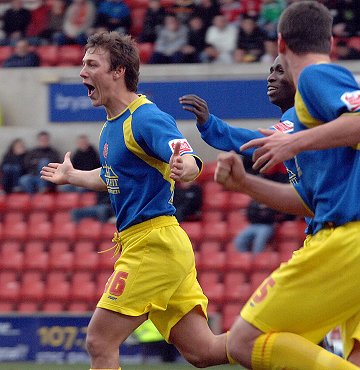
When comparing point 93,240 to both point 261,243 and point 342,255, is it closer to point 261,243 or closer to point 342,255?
point 261,243

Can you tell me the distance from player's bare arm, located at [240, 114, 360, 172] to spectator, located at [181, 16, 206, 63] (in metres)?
10.0

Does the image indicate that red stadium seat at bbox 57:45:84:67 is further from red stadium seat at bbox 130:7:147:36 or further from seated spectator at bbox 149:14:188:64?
seated spectator at bbox 149:14:188:64

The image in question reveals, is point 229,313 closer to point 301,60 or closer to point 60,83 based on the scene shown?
point 60,83

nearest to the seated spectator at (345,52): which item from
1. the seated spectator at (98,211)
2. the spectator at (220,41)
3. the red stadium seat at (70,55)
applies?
the spectator at (220,41)

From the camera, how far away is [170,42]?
15.0 meters

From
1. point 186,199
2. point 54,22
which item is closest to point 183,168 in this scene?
point 186,199

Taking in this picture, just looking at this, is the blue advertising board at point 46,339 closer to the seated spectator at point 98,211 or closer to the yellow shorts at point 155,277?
the seated spectator at point 98,211

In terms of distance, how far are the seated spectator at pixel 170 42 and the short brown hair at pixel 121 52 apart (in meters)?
8.15

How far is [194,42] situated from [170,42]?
1.32 feet

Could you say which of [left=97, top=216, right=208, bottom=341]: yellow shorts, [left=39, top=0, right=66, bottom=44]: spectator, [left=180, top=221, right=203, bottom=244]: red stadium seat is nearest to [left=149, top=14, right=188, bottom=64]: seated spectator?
[left=39, top=0, right=66, bottom=44]: spectator

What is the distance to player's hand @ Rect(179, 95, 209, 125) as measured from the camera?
259 inches

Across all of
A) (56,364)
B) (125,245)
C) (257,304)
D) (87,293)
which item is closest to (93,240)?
(87,293)

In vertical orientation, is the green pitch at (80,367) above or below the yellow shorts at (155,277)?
below

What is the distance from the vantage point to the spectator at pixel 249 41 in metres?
14.2
